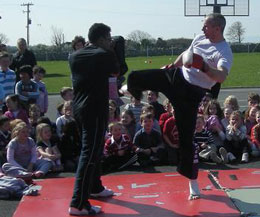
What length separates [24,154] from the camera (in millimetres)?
6820

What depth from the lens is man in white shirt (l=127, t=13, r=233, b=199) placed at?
5.07 metres

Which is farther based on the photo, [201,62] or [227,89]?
[227,89]

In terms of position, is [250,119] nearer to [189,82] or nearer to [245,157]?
[245,157]

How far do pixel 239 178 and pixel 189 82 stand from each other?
70.1 inches

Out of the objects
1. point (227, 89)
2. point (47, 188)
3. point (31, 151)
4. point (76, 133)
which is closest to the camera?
point (47, 188)

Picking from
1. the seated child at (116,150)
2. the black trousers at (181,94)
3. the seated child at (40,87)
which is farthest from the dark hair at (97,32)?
the seated child at (40,87)

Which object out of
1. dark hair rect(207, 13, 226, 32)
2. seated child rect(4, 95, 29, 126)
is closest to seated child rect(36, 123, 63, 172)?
seated child rect(4, 95, 29, 126)

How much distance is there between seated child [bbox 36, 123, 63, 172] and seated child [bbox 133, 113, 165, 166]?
1.19 meters

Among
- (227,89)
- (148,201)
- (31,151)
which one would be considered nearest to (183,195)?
(148,201)

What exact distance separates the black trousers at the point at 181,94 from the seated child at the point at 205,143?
2096 mm

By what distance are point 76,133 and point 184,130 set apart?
2646mm

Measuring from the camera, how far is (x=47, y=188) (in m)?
6.02

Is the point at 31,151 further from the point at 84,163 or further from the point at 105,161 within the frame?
the point at 84,163

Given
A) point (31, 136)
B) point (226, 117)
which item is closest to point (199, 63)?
point (226, 117)
